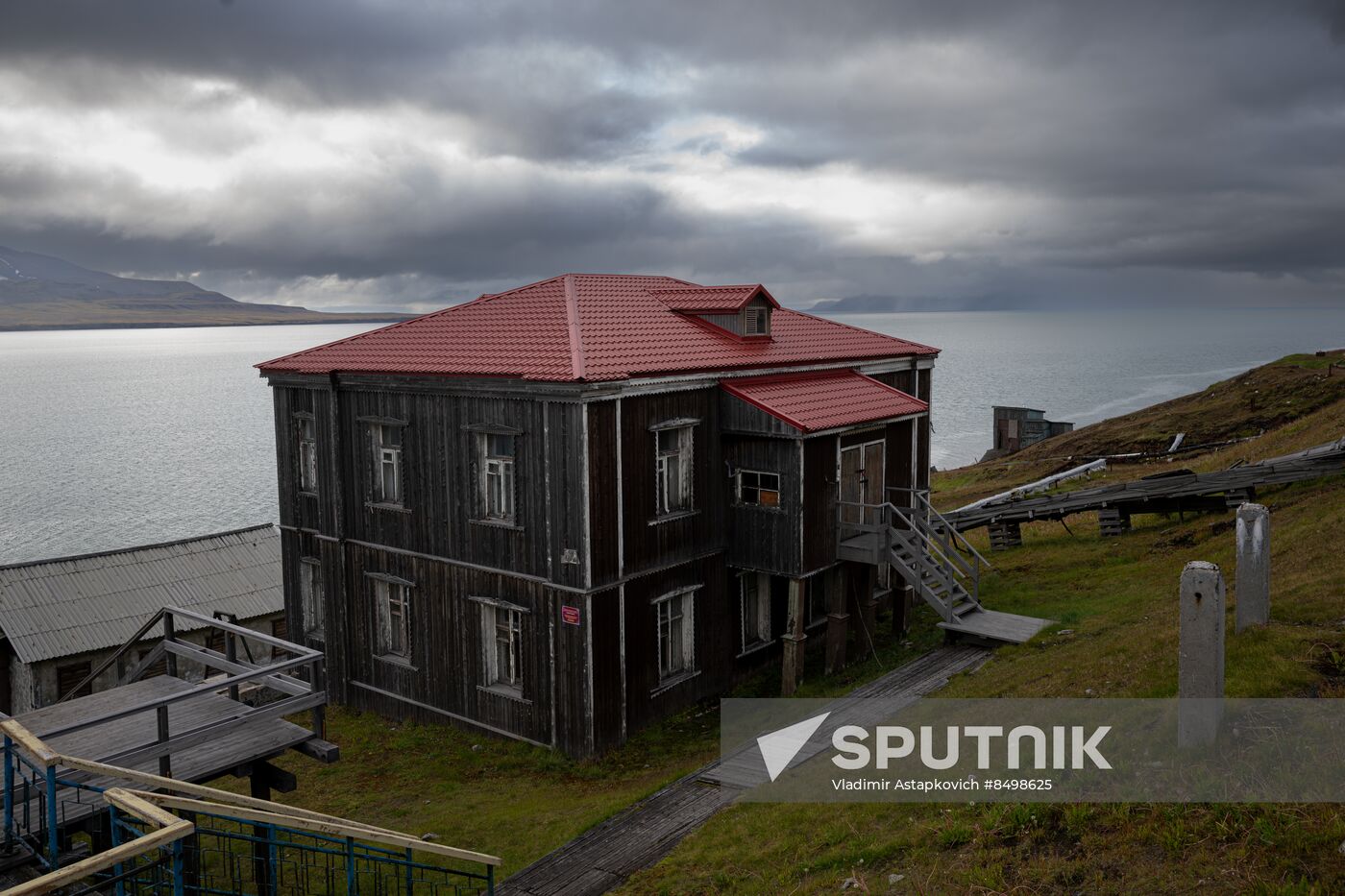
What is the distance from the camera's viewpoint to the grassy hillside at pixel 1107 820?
8.62m

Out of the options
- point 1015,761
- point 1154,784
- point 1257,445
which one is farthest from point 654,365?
point 1257,445

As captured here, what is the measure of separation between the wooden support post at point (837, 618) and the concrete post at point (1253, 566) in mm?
10343

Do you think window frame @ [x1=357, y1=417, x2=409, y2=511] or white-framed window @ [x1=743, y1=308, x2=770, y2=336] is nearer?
window frame @ [x1=357, y1=417, x2=409, y2=511]

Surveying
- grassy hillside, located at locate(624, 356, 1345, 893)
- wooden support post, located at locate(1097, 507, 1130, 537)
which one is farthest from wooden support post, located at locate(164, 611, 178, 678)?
wooden support post, located at locate(1097, 507, 1130, 537)

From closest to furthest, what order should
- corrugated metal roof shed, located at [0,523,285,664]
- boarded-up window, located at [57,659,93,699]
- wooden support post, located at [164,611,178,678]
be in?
1. wooden support post, located at [164,611,178,678]
2. boarded-up window, located at [57,659,93,699]
3. corrugated metal roof shed, located at [0,523,285,664]

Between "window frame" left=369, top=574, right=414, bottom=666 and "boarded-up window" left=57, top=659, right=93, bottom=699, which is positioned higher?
"window frame" left=369, top=574, right=414, bottom=666

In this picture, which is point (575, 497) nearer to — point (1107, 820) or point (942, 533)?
point (1107, 820)

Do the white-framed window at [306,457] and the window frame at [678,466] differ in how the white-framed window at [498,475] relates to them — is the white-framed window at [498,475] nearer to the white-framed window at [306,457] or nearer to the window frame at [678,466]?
the window frame at [678,466]

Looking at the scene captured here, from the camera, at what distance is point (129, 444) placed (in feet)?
326

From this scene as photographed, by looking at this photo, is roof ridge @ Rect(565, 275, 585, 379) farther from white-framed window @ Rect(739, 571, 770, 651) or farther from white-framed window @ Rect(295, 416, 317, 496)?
white-framed window @ Rect(295, 416, 317, 496)

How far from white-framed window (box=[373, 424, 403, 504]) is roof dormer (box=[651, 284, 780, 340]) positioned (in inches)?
300

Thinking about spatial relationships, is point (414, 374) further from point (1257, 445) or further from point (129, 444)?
point (129, 444)

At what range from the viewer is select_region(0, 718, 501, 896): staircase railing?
7.77 meters

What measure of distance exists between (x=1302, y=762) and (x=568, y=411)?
1294 centimetres
